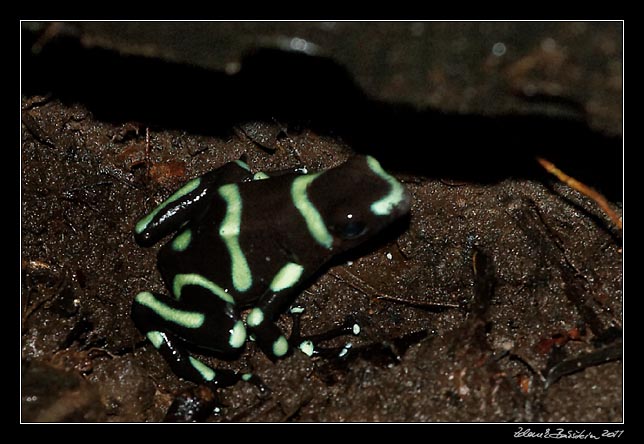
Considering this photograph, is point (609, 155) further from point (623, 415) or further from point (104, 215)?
point (104, 215)

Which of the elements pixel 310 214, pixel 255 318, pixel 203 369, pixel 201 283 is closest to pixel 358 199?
pixel 310 214

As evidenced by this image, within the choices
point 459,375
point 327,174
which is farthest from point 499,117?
point 459,375

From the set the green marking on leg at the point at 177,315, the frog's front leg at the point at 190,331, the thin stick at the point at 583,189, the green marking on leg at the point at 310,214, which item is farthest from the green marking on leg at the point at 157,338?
the thin stick at the point at 583,189

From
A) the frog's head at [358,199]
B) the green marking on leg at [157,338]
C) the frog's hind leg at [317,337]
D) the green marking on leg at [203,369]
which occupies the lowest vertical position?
the green marking on leg at [203,369]

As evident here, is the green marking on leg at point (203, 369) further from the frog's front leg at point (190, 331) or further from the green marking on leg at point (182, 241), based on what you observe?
the green marking on leg at point (182, 241)

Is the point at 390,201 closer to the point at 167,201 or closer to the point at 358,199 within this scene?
the point at 358,199

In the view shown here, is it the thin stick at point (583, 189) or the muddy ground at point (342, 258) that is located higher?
the thin stick at point (583, 189)
